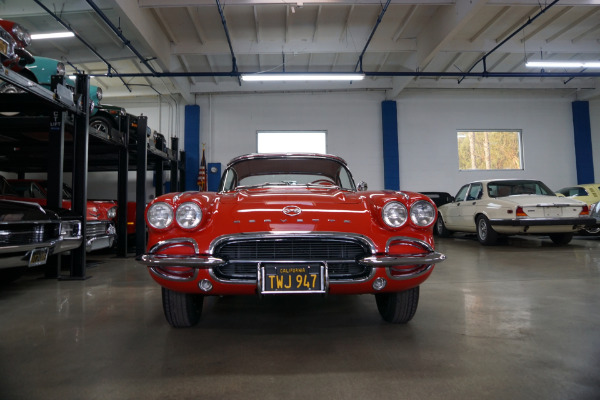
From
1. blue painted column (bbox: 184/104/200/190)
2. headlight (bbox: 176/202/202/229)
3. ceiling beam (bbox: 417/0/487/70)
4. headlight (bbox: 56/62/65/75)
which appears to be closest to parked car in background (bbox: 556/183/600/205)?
ceiling beam (bbox: 417/0/487/70)

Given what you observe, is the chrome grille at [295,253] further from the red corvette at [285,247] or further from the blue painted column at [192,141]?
the blue painted column at [192,141]

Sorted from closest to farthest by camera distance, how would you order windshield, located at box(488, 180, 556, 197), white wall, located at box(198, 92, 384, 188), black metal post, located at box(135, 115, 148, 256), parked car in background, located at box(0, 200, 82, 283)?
1. parked car in background, located at box(0, 200, 82, 283)
2. black metal post, located at box(135, 115, 148, 256)
3. windshield, located at box(488, 180, 556, 197)
4. white wall, located at box(198, 92, 384, 188)

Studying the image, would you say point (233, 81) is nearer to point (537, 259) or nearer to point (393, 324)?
point (537, 259)

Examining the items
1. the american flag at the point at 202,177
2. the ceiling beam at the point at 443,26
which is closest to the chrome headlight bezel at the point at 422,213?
the ceiling beam at the point at 443,26

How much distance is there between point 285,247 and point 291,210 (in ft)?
0.73

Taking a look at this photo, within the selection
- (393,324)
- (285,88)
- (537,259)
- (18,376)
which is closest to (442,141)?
(285,88)

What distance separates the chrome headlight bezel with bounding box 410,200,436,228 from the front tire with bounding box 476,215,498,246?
191 inches

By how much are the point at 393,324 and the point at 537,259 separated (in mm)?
3801

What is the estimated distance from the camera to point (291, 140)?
37.3 ft

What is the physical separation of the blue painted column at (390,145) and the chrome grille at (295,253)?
9.46 m

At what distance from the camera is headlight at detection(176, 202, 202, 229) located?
6.38 ft

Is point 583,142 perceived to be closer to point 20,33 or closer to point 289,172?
point 289,172

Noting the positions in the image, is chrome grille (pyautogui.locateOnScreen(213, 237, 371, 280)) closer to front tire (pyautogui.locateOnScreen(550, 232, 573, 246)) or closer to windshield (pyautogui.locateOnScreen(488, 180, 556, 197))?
windshield (pyautogui.locateOnScreen(488, 180, 556, 197))

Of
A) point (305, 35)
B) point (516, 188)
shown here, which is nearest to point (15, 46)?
point (305, 35)
